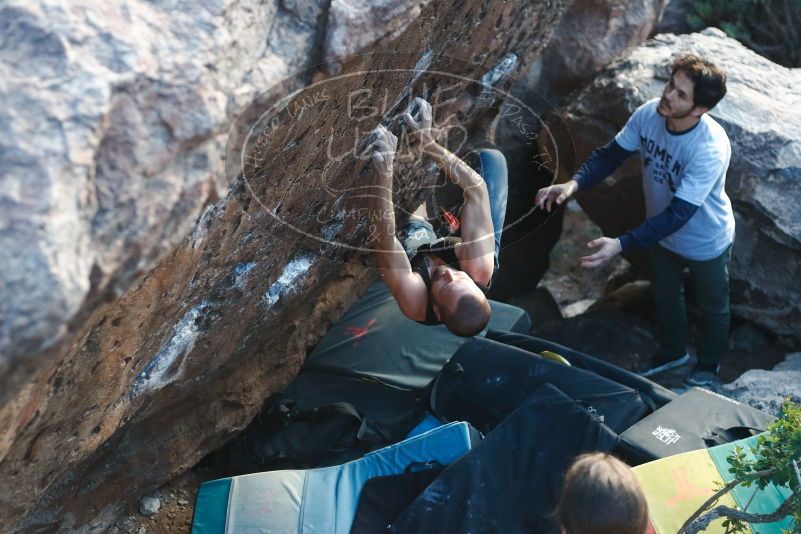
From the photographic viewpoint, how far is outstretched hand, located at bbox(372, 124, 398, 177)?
10.8 feet

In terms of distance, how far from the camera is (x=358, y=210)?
364 centimetres

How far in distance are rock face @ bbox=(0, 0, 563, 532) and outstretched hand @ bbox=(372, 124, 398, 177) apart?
7 centimetres

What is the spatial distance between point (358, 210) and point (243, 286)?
0.61 meters

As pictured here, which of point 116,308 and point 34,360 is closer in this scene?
point 34,360

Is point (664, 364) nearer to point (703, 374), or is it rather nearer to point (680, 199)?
point (703, 374)

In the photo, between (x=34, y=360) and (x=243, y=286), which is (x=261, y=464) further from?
(x=34, y=360)

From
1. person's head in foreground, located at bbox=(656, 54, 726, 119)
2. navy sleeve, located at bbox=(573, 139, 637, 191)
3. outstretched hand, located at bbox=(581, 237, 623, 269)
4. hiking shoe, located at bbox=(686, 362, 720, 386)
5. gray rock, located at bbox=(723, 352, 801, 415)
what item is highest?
person's head in foreground, located at bbox=(656, 54, 726, 119)

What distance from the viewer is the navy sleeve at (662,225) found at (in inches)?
161

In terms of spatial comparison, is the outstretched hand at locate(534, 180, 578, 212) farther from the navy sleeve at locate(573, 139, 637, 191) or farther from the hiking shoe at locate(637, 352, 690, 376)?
the hiking shoe at locate(637, 352, 690, 376)

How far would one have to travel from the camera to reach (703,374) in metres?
5.00

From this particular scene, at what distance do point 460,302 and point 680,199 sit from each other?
1354mm

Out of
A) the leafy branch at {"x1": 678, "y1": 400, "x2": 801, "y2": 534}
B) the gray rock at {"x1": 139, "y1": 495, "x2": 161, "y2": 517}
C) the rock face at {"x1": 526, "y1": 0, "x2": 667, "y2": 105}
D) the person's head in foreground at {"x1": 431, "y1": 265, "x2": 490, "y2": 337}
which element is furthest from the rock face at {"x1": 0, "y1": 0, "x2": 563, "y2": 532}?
the rock face at {"x1": 526, "y1": 0, "x2": 667, "y2": 105}

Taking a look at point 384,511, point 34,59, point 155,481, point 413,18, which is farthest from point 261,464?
point 34,59

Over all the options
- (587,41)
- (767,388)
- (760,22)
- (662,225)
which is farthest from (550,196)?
(760,22)
